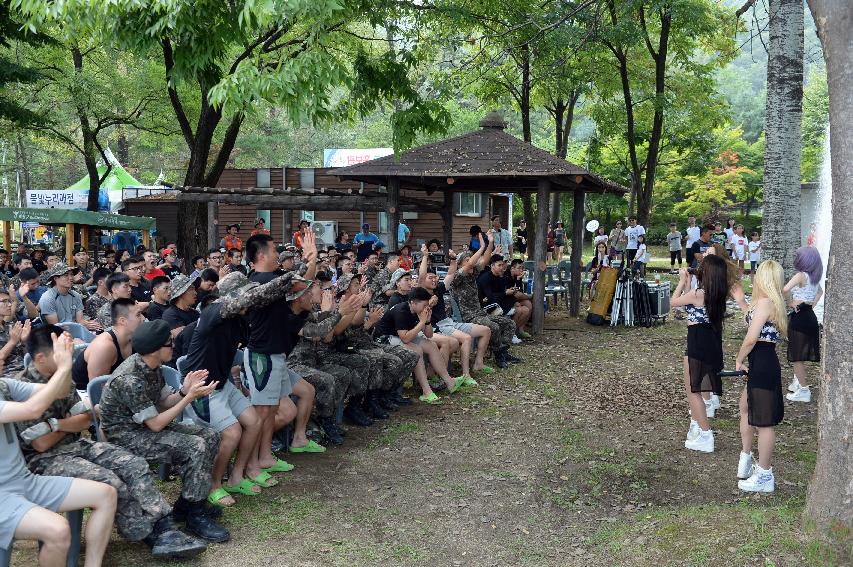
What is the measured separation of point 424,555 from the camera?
17.9ft

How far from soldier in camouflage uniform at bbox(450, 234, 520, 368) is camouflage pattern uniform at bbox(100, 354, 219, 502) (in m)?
6.62

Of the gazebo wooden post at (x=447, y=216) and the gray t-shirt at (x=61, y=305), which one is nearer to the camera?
the gray t-shirt at (x=61, y=305)

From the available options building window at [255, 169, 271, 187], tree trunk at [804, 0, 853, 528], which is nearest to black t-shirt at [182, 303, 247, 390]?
tree trunk at [804, 0, 853, 528]

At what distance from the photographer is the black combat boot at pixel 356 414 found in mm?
8633

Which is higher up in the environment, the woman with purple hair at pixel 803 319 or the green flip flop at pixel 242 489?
the woman with purple hair at pixel 803 319

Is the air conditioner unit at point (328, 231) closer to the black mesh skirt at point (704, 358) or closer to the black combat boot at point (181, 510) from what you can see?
the black mesh skirt at point (704, 358)

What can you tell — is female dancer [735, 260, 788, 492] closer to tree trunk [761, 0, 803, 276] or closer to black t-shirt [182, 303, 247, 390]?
black t-shirt [182, 303, 247, 390]

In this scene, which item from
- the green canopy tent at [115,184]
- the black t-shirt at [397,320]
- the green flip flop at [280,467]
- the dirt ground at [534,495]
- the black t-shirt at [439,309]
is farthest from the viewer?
the green canopy tent at [115,184]

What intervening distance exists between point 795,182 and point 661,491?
7.41 m

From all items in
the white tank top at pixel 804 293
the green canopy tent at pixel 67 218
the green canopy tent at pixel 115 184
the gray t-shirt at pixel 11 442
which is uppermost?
the green canopy tent at pixel 115 184

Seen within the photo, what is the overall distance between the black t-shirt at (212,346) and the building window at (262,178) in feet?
78.1

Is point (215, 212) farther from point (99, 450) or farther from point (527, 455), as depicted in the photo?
point (99, 450)

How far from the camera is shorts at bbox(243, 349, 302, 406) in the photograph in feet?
22.1

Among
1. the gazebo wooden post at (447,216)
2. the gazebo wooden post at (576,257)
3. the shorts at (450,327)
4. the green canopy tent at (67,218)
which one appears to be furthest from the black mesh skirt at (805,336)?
the green canopy tent at (67,218)
